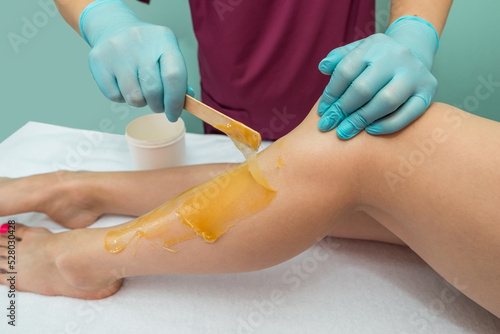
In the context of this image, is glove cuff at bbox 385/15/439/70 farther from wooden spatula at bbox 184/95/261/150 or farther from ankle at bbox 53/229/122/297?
ankle at bbox 53/229/122/297

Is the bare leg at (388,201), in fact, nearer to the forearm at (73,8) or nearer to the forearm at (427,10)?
the forearm at (427,10)

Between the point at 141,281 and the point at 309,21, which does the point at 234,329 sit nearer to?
the point at 141,281

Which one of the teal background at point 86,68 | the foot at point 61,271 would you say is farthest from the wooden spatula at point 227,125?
the teal background at point 86,68

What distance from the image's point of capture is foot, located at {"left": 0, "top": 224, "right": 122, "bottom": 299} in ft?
3.11

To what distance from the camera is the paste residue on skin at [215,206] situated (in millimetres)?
783

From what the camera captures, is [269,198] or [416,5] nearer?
[269,198]

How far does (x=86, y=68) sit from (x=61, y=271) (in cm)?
119

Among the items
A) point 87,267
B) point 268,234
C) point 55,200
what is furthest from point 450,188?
point 55,200

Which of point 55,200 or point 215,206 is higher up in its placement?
point 215,206

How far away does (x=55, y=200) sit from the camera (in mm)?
1131

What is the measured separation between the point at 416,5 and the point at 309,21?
12.8 inches

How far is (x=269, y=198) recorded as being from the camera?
0.77m

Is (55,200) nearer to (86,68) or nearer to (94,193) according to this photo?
(94,193)

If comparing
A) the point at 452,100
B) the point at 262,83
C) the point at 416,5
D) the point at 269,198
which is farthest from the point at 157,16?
the point at 452,100
